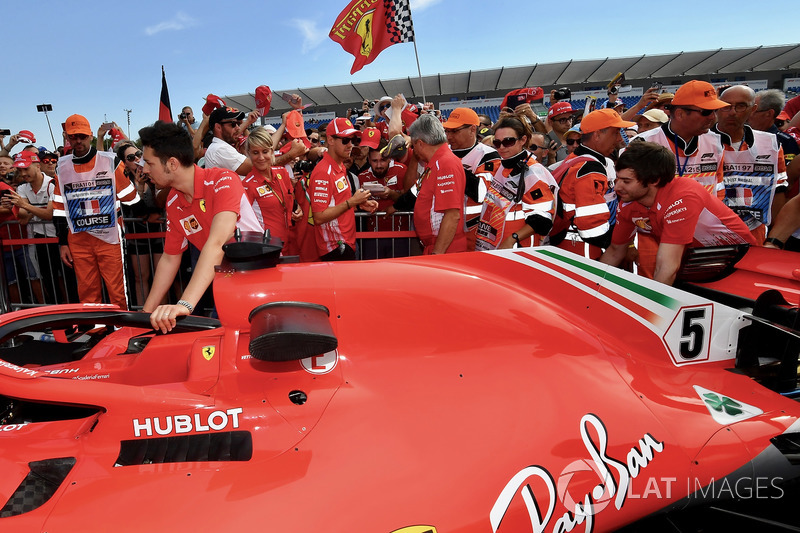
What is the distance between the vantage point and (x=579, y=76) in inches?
1072

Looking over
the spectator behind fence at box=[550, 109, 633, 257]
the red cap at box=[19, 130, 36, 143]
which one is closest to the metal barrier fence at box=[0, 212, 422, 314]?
the spectator behind fence at box=[550, 109, 633, 257]

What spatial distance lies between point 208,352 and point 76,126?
14.1ft

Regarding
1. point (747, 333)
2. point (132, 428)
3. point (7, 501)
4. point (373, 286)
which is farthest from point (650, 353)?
point (7, 501)

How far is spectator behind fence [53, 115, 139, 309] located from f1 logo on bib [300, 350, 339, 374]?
386cm

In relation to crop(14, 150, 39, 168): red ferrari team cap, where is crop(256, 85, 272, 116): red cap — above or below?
above

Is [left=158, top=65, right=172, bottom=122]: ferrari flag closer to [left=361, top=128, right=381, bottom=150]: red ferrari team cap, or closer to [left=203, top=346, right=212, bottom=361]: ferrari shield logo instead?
[left=361, top=128, right=381, bottom=150]: red ferrari team cap

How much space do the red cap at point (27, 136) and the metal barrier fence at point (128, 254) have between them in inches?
123

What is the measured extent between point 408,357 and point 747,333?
154 centimetres

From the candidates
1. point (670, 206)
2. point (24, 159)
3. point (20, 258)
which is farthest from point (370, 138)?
point (20, 258)

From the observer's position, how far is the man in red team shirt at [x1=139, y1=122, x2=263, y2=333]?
2621 mm

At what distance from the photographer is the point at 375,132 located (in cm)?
539

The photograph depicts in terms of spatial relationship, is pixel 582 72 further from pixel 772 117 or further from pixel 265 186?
pixel 265 186

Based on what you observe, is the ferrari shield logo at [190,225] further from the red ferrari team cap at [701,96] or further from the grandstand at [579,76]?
the grandstand at [579,76]

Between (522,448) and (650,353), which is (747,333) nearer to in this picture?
(650,353)
